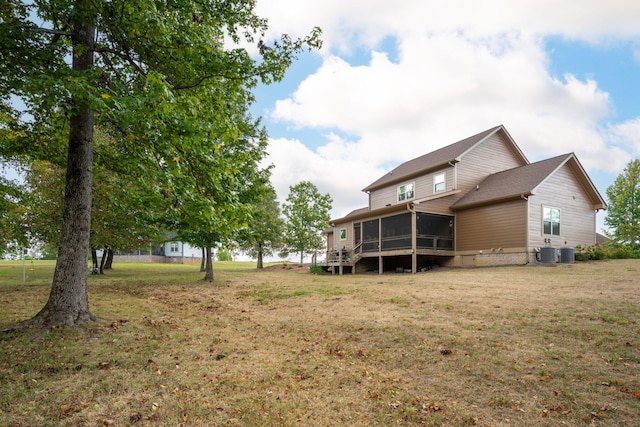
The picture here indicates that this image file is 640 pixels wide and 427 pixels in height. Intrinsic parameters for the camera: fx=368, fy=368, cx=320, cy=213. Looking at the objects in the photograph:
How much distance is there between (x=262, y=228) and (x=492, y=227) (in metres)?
19.0

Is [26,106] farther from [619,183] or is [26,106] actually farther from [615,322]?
[619,183]

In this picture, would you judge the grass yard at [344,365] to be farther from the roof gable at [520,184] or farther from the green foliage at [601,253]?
the green foliage at [601,253]

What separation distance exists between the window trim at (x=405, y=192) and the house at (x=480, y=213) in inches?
3.1

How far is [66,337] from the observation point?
23.3ft

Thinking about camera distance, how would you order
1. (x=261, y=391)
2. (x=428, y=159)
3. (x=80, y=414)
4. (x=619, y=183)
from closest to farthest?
(x=80, y=414) < (x=261, y=391) < (x=428, y=159) < (x=619, y=183)

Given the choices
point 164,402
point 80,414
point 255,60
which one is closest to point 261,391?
point 164,402

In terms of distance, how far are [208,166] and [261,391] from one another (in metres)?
4.72

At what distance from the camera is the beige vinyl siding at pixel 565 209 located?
20.6 m

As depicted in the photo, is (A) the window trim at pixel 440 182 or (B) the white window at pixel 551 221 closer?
(B) the white window at pixel 551 221

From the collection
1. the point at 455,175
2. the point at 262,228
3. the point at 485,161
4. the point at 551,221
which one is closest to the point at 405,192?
the point at 455,175

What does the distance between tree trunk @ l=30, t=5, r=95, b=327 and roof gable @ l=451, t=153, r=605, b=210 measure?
66.0 feet

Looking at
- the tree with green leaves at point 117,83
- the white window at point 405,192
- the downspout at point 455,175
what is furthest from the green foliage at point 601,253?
the tree with green leaves at point 117,83

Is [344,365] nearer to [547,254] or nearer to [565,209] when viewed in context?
[547,254]

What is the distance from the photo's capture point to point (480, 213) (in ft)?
74.2
